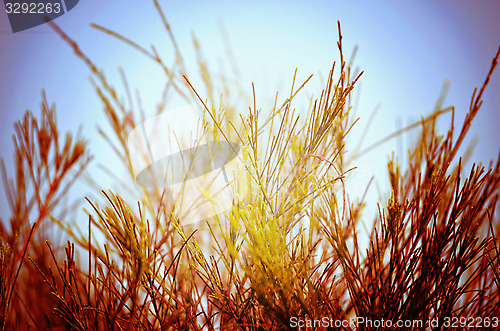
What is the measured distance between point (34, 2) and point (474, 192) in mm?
901

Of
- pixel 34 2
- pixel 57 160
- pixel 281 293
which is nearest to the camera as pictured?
pixel 281 293

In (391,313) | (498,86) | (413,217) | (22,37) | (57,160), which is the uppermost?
(22,37)

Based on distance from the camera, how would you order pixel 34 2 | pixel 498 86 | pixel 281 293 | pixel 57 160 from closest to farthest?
1. pixel 281 293
2. pixel 57 160
3. pixel 34 2
4. pixel 498 86

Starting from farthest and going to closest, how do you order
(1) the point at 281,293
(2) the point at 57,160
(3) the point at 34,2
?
1. (3) the point at 34,2
2. (2) the point at 57,160
3. (1) the point at 281,293

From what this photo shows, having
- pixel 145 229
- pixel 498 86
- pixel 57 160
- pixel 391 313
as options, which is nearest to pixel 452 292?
pixel 391 313

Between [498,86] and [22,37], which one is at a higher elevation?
[22,37]

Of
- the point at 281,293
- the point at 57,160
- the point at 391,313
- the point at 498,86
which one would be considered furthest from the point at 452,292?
the point at 498,86

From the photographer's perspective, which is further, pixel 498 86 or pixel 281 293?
pixel 498 86

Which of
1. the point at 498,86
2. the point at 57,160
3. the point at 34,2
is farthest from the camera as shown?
the point at 498,86

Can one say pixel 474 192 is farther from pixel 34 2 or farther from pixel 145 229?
pixel 34 2

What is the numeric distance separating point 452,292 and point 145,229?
38 centimetres

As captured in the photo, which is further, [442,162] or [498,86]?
[498,86]

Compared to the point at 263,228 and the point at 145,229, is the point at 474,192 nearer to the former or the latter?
the point at 263,228

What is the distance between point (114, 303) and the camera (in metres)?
0.42
